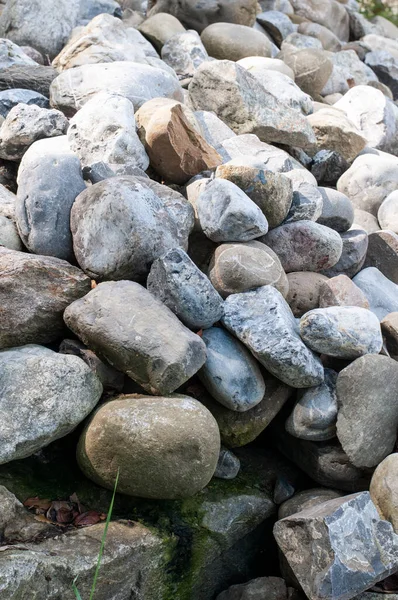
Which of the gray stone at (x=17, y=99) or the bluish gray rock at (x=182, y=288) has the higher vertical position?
the bluish gray rock at (x=182, y=288)

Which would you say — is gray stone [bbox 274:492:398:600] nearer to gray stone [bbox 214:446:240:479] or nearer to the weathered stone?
gray stone [bbox 214:446:240:479]

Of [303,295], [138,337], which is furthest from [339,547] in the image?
[303,295]

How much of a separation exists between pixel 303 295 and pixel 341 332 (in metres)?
0.49

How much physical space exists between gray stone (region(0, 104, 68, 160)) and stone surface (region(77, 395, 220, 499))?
1.73m

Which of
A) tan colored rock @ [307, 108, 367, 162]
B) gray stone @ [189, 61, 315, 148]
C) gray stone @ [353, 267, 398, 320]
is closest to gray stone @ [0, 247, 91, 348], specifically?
gray stone @ [353, 267, 398, 320]

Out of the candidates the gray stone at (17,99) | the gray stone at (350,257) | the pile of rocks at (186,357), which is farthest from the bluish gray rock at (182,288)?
the gray stone at (17,99)

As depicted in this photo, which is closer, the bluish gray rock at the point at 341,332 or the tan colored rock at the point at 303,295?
the bluish gray rock at the point at 341,332

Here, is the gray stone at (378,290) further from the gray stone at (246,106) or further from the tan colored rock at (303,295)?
the gray stone at (246,106)

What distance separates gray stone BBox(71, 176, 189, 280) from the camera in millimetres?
3158

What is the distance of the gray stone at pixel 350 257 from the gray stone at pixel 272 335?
77cm

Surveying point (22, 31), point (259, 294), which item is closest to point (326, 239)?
point (259, 294)

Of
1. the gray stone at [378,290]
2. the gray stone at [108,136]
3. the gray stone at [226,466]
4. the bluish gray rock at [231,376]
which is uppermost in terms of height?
the gray stone at [108,136]

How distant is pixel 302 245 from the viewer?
3.70 metres

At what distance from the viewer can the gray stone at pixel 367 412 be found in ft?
10.1
